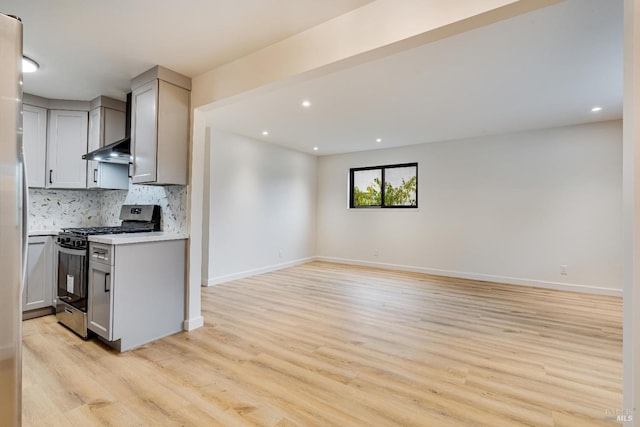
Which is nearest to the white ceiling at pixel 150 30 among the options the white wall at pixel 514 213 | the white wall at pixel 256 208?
the white wall at pixel 256 208

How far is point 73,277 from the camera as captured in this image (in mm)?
2863

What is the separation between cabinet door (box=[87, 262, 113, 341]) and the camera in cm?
243

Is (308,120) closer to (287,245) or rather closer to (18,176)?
(287,245)

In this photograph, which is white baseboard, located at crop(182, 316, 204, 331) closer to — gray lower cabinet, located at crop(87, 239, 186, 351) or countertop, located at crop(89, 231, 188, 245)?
gray lower cabinet, located at crop(87, 239, 186, 351)

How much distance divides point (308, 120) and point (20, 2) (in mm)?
3061

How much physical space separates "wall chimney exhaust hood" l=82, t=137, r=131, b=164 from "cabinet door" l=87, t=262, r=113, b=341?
1.15 m

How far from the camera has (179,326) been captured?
292 centimetres

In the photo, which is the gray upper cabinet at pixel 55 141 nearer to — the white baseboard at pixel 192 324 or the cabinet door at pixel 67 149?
the cabinet door at pixel 67 149

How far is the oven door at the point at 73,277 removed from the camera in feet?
8.95

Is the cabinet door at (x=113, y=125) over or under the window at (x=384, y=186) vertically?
over

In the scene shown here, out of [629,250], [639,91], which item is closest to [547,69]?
[639,91]

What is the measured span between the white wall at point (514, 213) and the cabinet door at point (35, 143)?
16.9 ft

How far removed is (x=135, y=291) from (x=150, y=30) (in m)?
2.06

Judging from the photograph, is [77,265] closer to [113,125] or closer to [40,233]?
[40,233]
